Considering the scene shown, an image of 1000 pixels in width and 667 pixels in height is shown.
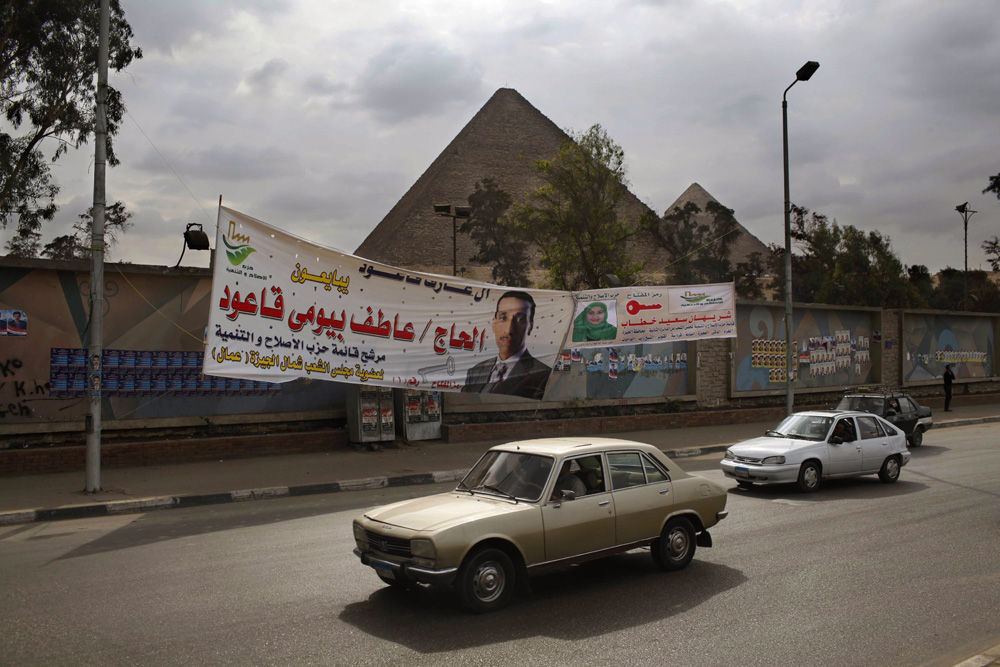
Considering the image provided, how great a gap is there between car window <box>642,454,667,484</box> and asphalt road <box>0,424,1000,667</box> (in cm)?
93

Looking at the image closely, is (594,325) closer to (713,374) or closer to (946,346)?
(713,374)

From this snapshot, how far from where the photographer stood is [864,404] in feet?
60.2

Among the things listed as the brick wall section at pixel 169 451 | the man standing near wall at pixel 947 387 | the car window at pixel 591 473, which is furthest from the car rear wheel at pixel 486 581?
the man standing near wall at pixel 947 387

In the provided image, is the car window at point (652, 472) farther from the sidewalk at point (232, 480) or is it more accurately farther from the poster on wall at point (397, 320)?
the poster on wall at point (397, 320)

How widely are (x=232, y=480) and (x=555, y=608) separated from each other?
8.12 m

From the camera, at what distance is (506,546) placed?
232 inches

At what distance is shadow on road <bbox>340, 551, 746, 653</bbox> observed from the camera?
17.6ft

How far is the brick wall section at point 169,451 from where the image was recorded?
490 inches

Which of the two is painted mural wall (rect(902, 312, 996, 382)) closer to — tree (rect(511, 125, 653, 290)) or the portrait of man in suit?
tree (rect(511, 125, 653, 290))

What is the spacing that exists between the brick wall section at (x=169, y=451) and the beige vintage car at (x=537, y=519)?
9.03 meters

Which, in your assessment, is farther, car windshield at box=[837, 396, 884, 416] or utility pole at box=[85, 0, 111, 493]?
car windshield at box=[837, 396, 884, 416]

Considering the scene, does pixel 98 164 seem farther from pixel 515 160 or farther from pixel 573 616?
pixel 515 160

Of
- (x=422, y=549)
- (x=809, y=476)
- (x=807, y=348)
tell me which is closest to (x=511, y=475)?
(x=422, y=549)

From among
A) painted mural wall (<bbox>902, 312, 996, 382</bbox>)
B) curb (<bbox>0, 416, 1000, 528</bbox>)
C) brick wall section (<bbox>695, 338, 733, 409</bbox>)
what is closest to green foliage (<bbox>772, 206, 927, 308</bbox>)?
painted mural wall (<bbox>902, 312, 996, 382</bbox>)
